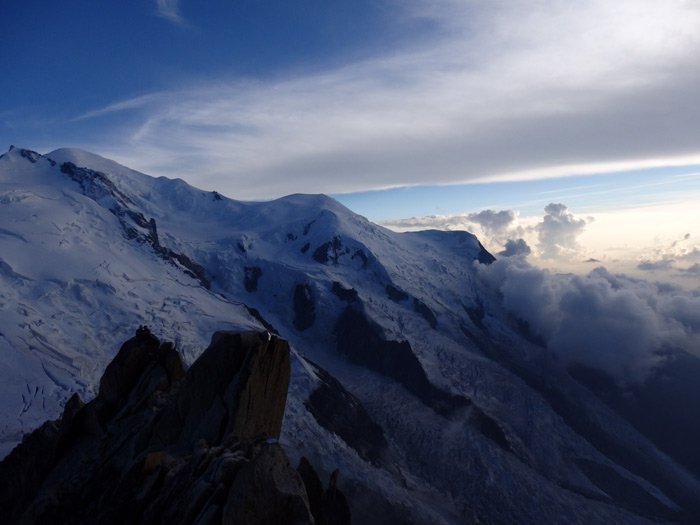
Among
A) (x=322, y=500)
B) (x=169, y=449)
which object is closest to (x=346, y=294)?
(x=322, y=500)

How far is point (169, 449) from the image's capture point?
94.8 feet

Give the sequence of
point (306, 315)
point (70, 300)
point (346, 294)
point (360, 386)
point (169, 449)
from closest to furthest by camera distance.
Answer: point (169, 449), point (70, 300), point (360, 386), point (306, 315), point (346, 294)

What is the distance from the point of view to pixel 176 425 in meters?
30.4

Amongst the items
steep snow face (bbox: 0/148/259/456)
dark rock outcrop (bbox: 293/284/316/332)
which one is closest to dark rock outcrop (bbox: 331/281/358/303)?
dark rock outcrop (bbox: 293/284/316/332)

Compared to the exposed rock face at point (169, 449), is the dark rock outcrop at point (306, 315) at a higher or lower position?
lower

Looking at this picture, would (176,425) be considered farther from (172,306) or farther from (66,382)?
(172,306)

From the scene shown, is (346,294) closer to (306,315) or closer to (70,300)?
(306,315)

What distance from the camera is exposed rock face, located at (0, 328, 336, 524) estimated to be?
62.6ft

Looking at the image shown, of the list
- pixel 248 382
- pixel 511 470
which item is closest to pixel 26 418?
pixel 248 382

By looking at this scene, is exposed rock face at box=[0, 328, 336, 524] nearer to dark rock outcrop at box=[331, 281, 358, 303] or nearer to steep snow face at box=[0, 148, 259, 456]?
steep snow face at box=[0, 148, 259, 456]

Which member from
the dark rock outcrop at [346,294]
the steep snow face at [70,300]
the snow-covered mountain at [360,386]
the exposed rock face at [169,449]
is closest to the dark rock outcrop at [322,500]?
the exposed rock face at [169,449]

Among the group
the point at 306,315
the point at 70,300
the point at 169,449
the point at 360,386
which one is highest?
the point at 169,449

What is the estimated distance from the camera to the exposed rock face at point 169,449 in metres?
19.1

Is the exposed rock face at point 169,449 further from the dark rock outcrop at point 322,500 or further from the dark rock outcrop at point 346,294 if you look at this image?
the dark rock outcrop at point 346,294
